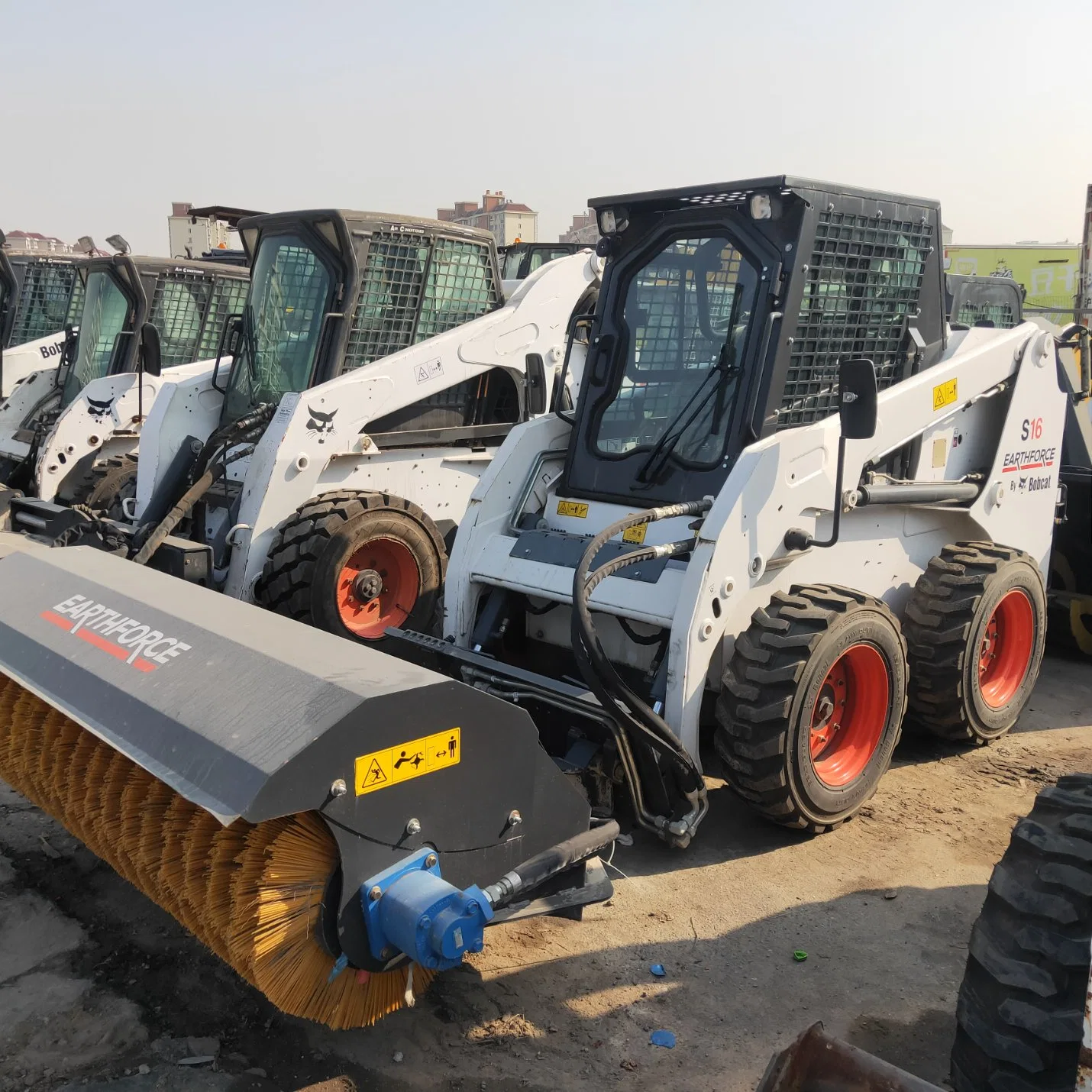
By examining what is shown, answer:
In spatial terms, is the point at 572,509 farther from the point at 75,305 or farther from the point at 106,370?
the point at 75,305

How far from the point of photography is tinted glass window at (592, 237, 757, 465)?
4.58 metres

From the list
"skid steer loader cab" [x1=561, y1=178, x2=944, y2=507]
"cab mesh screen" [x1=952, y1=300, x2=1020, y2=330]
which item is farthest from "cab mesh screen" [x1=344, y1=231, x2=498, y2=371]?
"cab mesh screen" [x1=952, y1=300, x2=1020, y2=330]

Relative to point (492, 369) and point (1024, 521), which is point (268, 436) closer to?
point (492, 369)

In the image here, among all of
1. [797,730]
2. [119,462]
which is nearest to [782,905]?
[797,730]

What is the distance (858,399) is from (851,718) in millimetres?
1326

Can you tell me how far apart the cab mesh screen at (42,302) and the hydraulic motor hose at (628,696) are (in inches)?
398

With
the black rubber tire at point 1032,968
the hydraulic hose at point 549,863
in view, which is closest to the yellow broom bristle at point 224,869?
the hydraulic hose at point 549,863

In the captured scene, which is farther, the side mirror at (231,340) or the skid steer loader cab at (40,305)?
the skid steer loader cab at (40,305)

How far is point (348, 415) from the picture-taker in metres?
6.30

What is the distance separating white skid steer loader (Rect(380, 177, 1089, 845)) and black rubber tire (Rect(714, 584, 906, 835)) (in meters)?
0.01

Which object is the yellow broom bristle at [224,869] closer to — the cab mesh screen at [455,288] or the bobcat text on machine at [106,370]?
the cab mesh screen at [455,288]

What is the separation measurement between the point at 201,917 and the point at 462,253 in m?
5.27

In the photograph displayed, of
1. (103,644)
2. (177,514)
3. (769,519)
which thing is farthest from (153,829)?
(177,514)

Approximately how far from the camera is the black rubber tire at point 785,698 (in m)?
3.81
